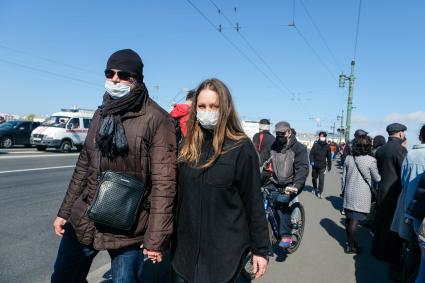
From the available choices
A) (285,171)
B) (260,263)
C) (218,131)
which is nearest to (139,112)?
(218,131)

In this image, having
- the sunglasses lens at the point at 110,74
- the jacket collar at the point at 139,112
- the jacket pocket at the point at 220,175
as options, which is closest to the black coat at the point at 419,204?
the jacket pocket at the point at 220,175

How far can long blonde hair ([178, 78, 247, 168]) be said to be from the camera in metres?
2.31

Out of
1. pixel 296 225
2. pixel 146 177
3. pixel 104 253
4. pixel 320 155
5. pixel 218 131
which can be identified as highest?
pixel 218 131

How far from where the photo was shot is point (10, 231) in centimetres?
556

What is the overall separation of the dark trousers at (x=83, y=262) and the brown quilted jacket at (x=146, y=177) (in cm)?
9

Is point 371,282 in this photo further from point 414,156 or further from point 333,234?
point 333,234

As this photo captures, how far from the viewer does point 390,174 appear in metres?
5.34

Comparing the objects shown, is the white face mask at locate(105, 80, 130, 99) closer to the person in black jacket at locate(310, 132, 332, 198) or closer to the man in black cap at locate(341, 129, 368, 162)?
the man in black cap at locate(341, 129, 368, 162)

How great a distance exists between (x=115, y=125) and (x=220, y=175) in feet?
2.43

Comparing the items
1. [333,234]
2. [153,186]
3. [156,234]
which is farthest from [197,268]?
[333,234]

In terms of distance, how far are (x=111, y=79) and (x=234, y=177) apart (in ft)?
3.40

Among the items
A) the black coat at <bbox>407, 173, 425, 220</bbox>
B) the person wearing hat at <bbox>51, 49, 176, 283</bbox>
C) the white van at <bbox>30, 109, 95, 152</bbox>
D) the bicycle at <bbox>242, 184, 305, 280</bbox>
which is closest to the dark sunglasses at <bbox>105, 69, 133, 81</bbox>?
the person wearing hat at <bbox>51, 49, 176, 283</bbox>

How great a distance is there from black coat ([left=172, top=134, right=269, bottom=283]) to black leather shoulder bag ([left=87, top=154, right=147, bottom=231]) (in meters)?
0.29

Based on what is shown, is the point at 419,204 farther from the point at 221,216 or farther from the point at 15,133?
the point at 15,133
